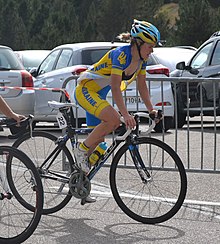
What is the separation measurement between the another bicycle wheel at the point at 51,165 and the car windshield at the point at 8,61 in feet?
21.9

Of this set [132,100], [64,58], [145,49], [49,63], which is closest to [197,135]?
[132,100]

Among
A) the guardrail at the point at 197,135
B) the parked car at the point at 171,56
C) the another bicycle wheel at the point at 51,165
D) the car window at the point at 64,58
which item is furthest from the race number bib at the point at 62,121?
the parked car at the point at 171,56

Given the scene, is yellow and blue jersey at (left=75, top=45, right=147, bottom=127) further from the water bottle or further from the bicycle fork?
the bicycle fork

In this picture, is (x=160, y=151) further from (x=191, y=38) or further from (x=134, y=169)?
(x=191, y=38)

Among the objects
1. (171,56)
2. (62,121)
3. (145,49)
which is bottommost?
(171,56)

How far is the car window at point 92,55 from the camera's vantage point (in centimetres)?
1550

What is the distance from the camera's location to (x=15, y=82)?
47.5ft

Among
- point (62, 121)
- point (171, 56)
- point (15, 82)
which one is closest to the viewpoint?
point (62, 121)

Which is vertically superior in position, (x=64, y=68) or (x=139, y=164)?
(x=139, y=164)

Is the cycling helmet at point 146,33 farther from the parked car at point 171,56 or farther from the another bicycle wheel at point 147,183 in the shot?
the parked car at point 171,56

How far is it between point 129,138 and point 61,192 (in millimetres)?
904

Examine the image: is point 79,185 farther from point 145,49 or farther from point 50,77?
point 50,77

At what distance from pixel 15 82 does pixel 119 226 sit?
744 cm

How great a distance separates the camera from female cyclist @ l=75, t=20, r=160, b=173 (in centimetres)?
731
